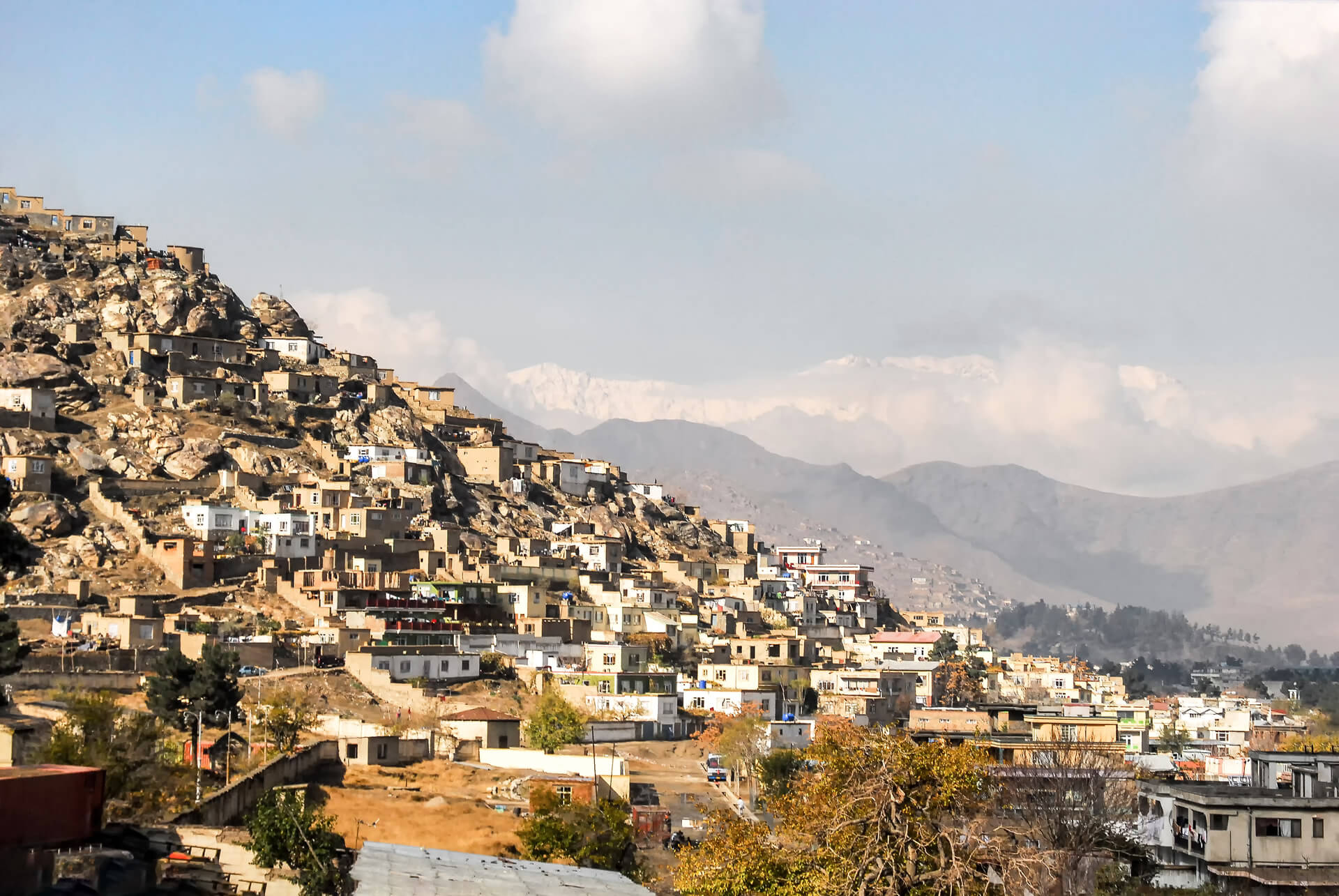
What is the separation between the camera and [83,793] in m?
38.1

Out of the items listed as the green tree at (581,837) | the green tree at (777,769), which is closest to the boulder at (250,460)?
the green tree at (777,769)

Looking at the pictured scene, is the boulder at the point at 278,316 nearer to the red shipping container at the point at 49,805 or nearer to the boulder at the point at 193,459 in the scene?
the boulder at the point at 193,459

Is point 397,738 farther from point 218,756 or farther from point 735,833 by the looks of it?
point 735,833

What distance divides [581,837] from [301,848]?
1257 cm

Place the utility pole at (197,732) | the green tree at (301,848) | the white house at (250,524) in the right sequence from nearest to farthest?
the green tree at (301,848) < the utility pole at (197,732) < the white house at (250,524)

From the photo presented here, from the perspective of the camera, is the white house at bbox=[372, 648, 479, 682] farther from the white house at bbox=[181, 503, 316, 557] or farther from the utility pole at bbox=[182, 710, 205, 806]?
the utility pole at bbox=[182, 710, 205, 806]

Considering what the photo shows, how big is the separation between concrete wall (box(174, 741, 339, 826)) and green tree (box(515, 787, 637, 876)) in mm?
7897

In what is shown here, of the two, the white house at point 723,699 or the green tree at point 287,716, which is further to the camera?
the white house at point 723,699

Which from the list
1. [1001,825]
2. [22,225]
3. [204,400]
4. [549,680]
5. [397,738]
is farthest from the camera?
[22,225]

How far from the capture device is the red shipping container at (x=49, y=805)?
3569 centimetres

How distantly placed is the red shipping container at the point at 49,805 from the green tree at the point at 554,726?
132 ft

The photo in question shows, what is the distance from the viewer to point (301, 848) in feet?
144

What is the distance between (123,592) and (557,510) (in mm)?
45137

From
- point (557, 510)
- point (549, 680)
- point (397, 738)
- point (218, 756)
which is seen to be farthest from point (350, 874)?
point (557, 510)
